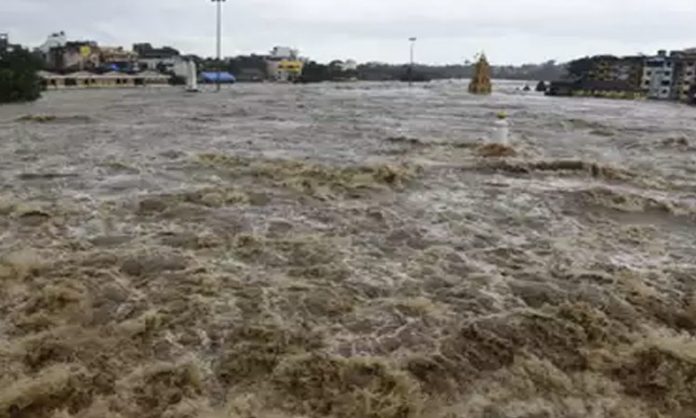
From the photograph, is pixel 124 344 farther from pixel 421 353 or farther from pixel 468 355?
pixel 468 355

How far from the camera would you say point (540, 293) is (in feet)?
16.9

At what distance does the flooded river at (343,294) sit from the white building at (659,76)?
2568 inches

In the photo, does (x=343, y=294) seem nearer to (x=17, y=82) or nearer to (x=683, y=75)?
(x=17, y=82)

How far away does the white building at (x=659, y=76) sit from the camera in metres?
67.9

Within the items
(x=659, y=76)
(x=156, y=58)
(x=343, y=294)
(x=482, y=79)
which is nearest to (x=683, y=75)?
(x=659, y=76)

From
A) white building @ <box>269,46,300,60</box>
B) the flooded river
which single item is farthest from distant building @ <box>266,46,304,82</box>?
the flooded river

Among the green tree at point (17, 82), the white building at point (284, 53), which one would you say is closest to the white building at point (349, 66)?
the white building at point (284, 53)

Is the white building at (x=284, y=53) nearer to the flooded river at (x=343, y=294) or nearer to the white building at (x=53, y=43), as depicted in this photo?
the white building at (x=53, y=43)

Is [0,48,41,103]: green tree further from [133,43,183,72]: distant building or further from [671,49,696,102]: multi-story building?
[671,49,696,102]: multi-story building

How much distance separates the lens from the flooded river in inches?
140

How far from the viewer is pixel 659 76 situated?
69.8 m

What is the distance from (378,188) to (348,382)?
6356mm

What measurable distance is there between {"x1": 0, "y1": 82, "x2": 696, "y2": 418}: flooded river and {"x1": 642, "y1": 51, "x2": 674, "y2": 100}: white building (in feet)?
214

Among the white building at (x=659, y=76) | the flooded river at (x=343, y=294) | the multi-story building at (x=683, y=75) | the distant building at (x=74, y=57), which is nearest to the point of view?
the flooded river at (x=343, y=294)
